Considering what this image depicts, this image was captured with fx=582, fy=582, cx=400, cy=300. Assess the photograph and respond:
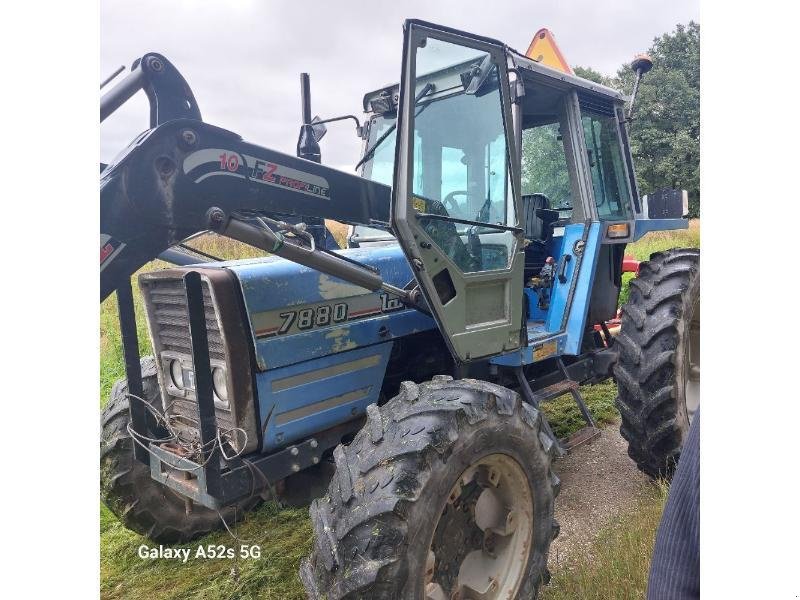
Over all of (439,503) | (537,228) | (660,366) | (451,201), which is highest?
(451,201)

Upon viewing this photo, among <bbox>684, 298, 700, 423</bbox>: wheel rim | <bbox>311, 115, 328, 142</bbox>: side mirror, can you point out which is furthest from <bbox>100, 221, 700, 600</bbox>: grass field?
<bbox>311, 115, 328, 142</bbox>: side mirror

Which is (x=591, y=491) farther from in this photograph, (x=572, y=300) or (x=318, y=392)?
(x=318, y=392)

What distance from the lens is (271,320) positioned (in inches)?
87.0

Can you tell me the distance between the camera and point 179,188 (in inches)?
69.7

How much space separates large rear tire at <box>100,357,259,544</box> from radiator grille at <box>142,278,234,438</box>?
0.86ft

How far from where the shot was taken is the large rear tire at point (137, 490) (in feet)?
8.42

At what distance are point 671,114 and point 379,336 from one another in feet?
4.98

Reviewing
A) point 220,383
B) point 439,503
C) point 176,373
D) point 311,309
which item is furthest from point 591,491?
point 176,373

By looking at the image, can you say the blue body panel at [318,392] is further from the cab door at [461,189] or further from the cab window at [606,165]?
the cab window at [606,165]

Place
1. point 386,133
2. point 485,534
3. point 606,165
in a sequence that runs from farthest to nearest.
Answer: point 606,165, point 386,133, point 485,534
